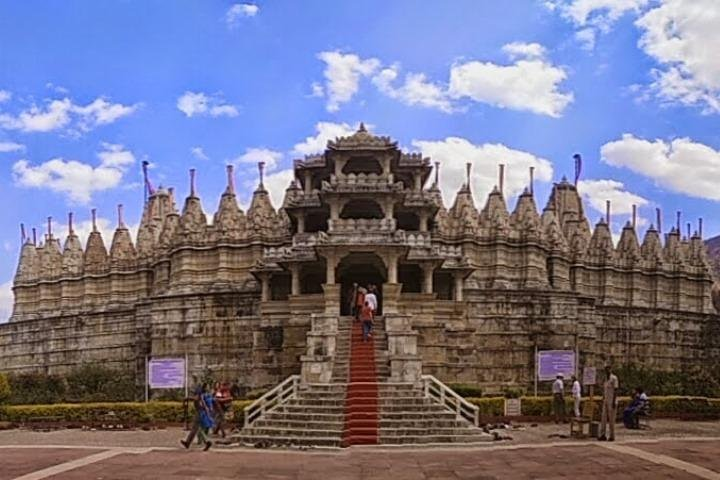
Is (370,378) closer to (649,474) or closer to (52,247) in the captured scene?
(649,474)

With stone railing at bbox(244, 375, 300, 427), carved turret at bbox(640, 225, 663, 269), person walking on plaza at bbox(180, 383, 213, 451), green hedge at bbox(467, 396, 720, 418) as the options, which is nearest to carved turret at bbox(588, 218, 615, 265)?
carved turret at bbox(640, 225, 663, 269)

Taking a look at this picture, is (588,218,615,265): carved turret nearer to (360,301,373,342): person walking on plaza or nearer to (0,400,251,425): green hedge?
(360,301,373,342): person walking on plaza

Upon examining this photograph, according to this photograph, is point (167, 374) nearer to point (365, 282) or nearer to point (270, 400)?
point (270, 400)

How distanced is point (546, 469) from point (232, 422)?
46.0 feet

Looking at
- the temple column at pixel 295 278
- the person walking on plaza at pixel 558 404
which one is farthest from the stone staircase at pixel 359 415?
the temple column at pixel 295 278

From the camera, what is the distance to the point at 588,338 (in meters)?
51.9

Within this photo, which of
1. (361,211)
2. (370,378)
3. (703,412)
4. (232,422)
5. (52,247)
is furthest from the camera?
(52,247)

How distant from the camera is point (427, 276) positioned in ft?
131

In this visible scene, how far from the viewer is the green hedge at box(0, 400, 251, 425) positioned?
33.4 m

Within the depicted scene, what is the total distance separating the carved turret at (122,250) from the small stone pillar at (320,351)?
3331 centimetres

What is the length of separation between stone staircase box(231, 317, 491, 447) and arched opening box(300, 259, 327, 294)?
10710 mm

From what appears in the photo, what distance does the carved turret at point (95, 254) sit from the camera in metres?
65.1

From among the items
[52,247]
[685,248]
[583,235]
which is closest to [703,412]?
[583,235]

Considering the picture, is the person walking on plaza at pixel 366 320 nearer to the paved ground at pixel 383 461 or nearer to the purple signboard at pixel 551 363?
the purple signboard at pixel 551 363
